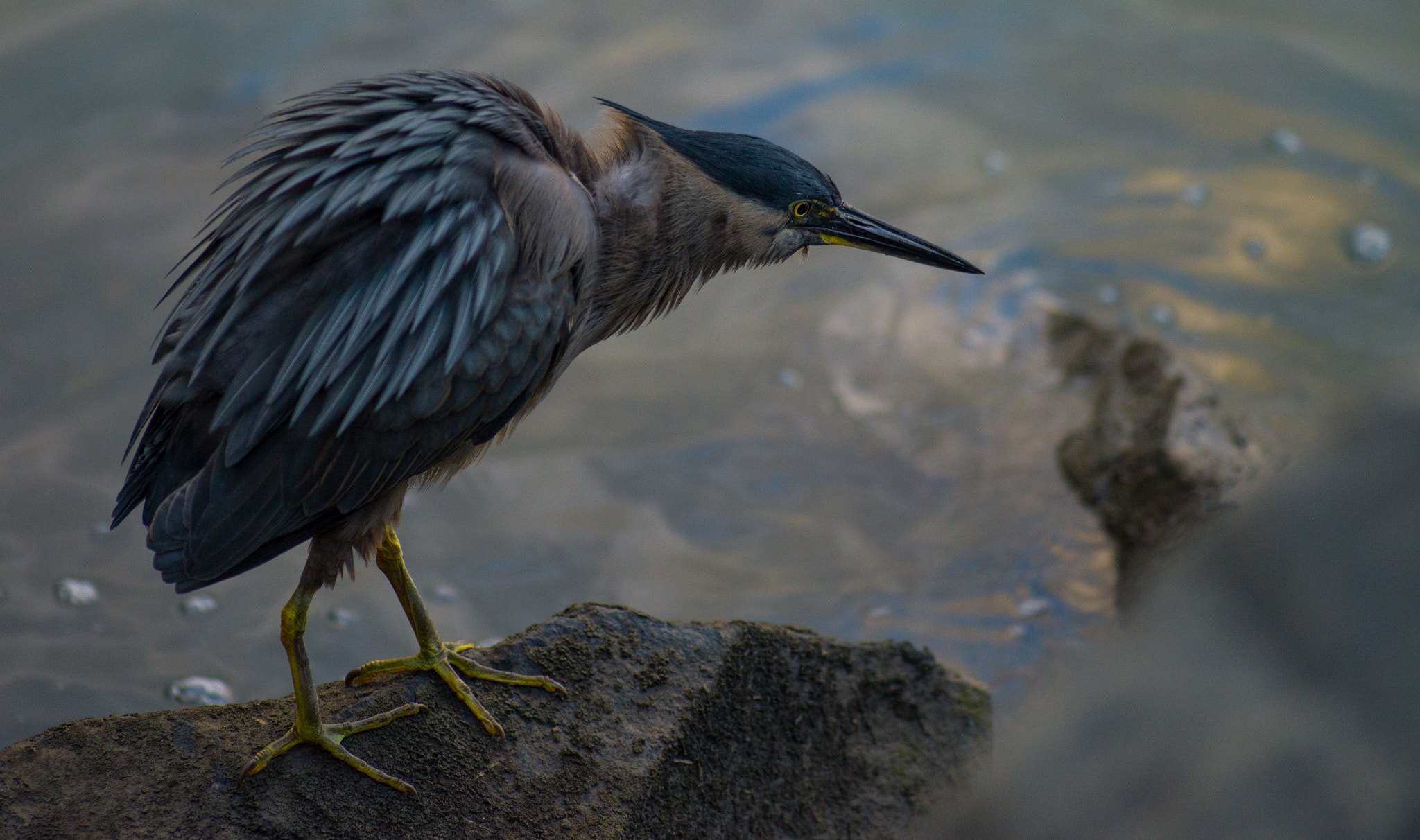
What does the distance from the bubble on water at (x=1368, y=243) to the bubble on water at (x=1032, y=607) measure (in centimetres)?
375

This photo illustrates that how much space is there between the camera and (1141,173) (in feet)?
26.6

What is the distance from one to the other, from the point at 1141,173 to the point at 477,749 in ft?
22.1

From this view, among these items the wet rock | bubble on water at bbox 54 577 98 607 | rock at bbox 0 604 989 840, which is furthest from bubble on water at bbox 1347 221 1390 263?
bubble on water at bbox 54 577 98 607

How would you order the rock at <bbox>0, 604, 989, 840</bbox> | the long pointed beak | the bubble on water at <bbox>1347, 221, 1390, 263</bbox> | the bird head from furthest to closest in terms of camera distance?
the bubble on water at <bbox>1347, 221, 1390, 263</bbox>, the long pointed beak, the bird head, the rock at <bbox>0, 604, 989, 840</bbox>

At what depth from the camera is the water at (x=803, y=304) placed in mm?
5598

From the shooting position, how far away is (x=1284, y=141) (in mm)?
8344

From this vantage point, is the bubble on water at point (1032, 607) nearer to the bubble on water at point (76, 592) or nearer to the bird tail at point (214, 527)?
the bird tail at point (214, 527)

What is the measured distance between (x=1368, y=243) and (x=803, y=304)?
12.6ft

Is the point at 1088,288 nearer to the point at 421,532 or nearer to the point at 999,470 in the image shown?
the point at 999,470

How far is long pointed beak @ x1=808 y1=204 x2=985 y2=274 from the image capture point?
389 centimetres

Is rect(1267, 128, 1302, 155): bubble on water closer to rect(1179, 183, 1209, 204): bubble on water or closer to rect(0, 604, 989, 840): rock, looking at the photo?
rect(1179, 183, 1209, 204): bubble on water

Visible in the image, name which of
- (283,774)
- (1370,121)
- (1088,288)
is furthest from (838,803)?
(1370,121)

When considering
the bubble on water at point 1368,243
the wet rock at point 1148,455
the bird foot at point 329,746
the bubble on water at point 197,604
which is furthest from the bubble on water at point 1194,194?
the bird foot at point 329,746

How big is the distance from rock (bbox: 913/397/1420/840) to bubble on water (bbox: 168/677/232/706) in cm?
373
